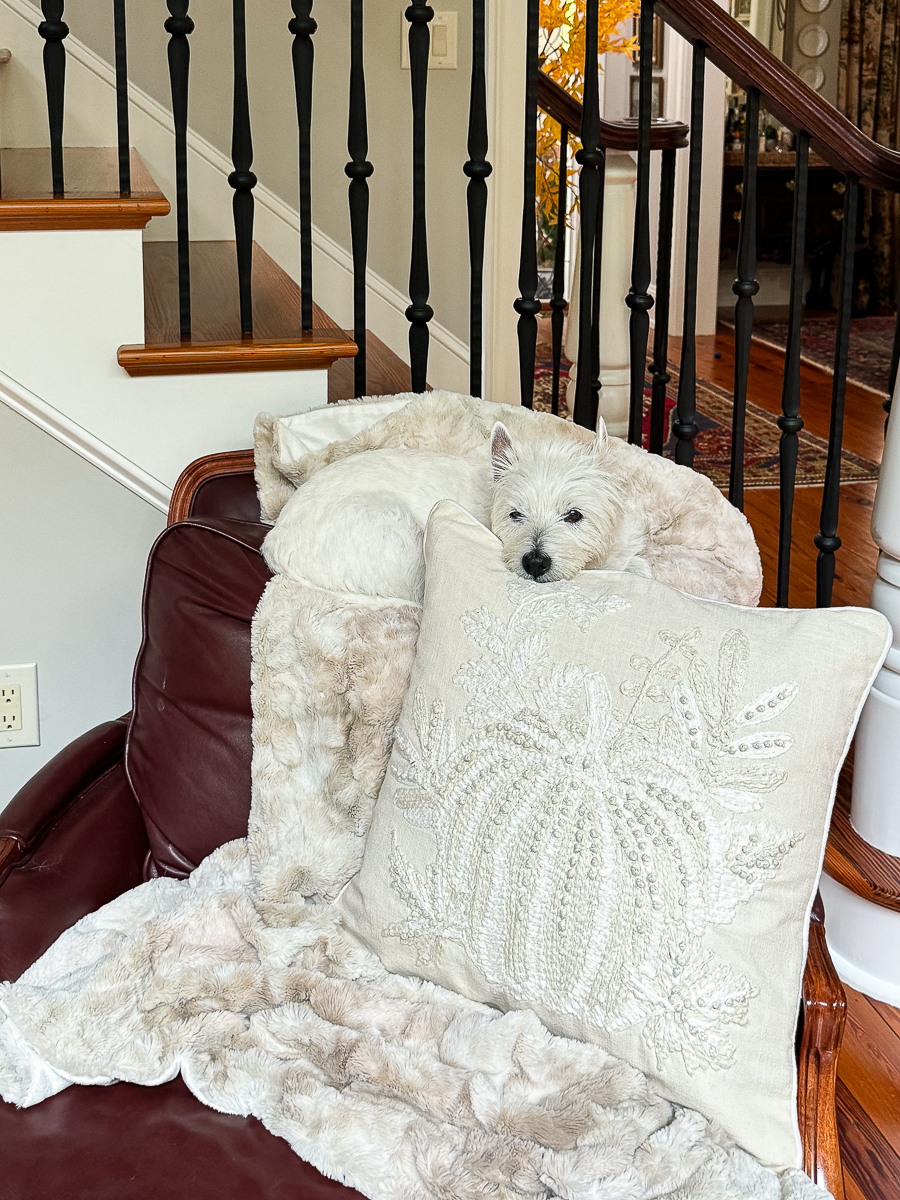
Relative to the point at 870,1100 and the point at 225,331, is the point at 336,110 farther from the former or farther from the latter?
the point at 870,1100

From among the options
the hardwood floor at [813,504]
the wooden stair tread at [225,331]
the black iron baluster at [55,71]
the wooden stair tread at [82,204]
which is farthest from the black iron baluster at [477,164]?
the hardwood floor at [813,504]

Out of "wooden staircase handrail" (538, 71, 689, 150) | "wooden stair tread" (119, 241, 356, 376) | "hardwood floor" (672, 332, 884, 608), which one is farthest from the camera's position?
"hardwood floor" (672, 332, 884, 608)

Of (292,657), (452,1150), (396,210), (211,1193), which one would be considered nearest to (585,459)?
(292,657)

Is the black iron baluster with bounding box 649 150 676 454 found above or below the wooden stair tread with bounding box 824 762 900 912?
above

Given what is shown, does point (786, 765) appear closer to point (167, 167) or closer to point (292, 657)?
point (292, 657)

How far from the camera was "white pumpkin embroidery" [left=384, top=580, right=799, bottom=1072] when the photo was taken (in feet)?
3.46

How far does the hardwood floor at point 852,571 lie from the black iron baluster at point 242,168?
4.56ft

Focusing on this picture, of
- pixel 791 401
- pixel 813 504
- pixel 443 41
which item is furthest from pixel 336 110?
pixel 813 504

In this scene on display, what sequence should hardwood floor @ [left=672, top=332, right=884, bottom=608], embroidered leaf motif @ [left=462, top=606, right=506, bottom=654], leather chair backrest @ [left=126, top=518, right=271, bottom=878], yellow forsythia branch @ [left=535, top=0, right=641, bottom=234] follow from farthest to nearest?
Result: yellow forsythia branch @ [left=535, top=0, right=641, bottom=234]
hardwood floor @ [left=672, top=332, right=884, bottom=608]
leather chair backrest @ [left=126, top=518, right=271, bottom=878]
embroidered leaf motif @ [left=462, top=606, right=506, bottom=654]

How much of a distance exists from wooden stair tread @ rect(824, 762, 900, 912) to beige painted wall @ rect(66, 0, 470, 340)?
163cm

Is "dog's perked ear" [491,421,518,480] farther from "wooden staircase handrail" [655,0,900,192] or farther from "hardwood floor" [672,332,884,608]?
"hardwood floor" [672,332,884,608]

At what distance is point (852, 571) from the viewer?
3211mm

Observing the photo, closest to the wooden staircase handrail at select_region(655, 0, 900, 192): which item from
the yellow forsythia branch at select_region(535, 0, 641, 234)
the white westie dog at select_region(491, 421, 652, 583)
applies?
the white westie dog at select_region(491, 421, 652, 583)

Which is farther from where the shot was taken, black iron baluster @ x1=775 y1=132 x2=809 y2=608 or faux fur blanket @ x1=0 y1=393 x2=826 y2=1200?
black iron baluster @ x1=775 y1=132 x2=809 y2=608
